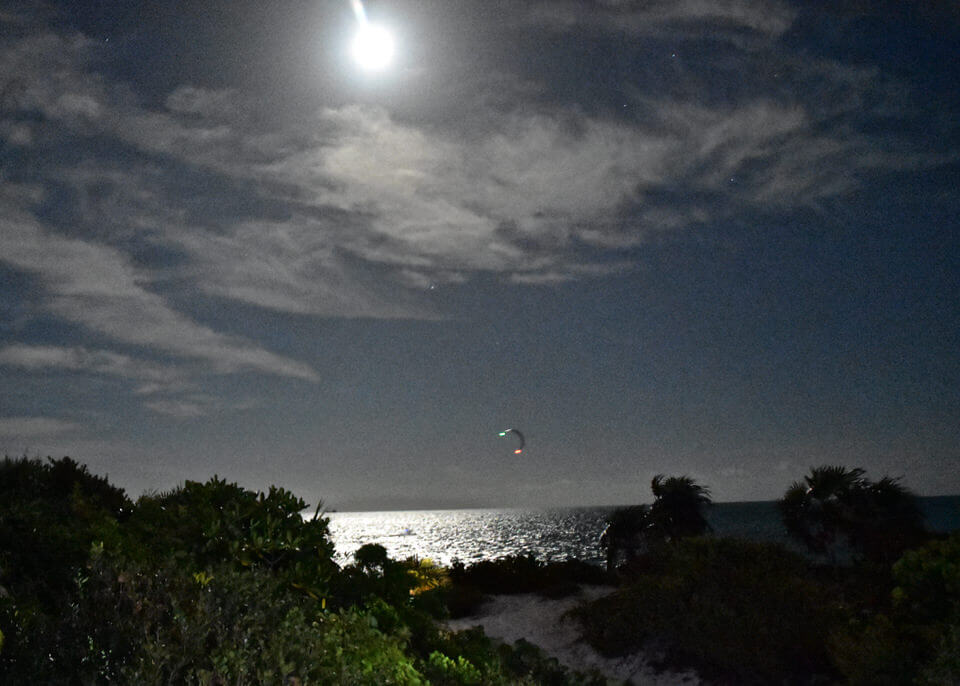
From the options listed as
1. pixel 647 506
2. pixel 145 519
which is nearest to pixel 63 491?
pixel 145 519

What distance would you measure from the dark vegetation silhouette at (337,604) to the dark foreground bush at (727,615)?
4cm

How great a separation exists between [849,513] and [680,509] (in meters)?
7.05

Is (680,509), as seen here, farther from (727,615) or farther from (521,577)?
(727,615)

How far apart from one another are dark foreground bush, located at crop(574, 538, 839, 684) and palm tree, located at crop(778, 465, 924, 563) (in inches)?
301

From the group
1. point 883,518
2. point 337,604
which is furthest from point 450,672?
point 883,518

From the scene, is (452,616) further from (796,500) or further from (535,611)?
(796,500)

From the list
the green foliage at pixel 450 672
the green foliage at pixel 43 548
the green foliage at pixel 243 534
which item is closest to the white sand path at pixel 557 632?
the green foliage at pixel 450 672

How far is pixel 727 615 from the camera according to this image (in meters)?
14.4

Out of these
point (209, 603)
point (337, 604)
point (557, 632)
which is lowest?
point (557, 632)

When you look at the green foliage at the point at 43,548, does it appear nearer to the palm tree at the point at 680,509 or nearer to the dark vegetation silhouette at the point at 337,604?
the dark vegetation silhouette at the point at 337,604

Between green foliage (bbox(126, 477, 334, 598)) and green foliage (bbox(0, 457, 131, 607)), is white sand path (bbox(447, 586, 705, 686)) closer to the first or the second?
green foliage (bbox(126, 477, 334, 598))

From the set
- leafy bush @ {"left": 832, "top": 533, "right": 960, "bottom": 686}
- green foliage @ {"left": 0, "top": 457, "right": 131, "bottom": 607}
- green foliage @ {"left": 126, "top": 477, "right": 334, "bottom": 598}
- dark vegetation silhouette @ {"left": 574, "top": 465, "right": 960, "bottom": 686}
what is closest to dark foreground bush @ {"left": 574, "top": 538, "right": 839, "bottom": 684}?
dark vegetation silhouette @ {"left": 574, "top": 465, "right": 960, "bottom": 686}

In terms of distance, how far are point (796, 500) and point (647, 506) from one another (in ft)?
23.4

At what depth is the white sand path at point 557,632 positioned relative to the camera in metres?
15.1
